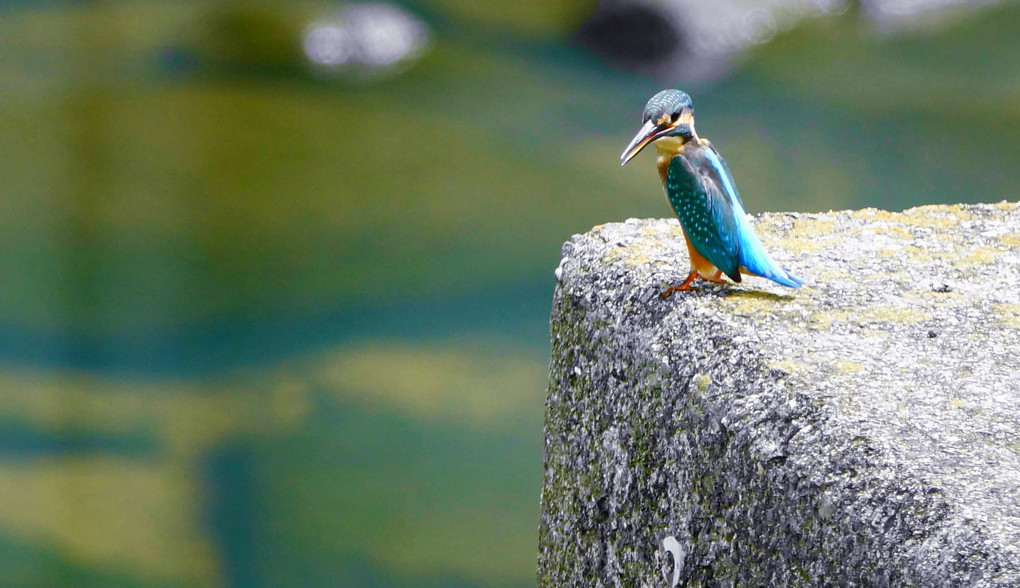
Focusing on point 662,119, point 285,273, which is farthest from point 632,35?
point 662,119

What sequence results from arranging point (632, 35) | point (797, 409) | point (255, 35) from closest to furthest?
point (797, 409), point (632, 35), point (255, 35)

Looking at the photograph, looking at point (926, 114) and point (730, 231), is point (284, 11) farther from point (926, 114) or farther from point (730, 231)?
point (730, 231)

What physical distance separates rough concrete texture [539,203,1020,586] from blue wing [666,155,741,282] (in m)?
0.05

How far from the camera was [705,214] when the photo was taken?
862 millimetres

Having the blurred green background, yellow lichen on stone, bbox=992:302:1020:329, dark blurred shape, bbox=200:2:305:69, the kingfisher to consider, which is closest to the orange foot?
the kingfisher

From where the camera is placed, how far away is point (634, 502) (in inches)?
35.4

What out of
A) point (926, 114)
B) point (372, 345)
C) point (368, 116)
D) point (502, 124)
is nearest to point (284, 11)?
Answer: point (368, 116)

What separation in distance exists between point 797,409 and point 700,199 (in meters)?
0.26

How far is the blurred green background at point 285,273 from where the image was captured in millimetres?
2609

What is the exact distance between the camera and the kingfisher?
33.5 inches

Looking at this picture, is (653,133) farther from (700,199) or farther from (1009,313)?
(1009,313)

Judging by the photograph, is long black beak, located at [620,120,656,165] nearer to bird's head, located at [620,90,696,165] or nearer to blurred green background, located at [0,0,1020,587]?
bird's head, located at [620,90,696,165]

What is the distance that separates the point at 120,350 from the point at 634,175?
1739 millimetres

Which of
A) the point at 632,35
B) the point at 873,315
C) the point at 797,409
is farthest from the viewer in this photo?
the point at 632,35
